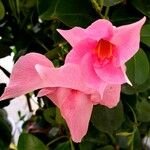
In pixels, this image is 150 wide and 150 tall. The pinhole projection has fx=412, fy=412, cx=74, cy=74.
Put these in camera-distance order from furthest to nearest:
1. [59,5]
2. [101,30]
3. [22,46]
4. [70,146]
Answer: [22,46] < [70,146] < [59,5] < [101,30]

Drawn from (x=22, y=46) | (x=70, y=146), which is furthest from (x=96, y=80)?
(x=22, y=46)

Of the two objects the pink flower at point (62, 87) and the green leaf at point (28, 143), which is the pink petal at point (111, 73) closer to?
the pink flower at point (62, 87)

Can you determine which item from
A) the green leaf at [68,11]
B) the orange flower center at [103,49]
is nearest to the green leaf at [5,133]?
the green leaf at [68,11]

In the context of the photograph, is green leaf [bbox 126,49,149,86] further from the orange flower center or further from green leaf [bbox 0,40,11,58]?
green leaf [bbox 0,40,11,58]

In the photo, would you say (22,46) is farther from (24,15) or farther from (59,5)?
(59,5)

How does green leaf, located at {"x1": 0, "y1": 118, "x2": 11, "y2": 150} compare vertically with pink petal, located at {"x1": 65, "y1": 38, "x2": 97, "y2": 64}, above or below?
below

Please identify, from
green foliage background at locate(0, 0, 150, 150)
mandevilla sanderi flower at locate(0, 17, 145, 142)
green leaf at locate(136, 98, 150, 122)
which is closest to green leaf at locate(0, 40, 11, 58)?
green foliage background at locate(0, 0, 150, 150)
